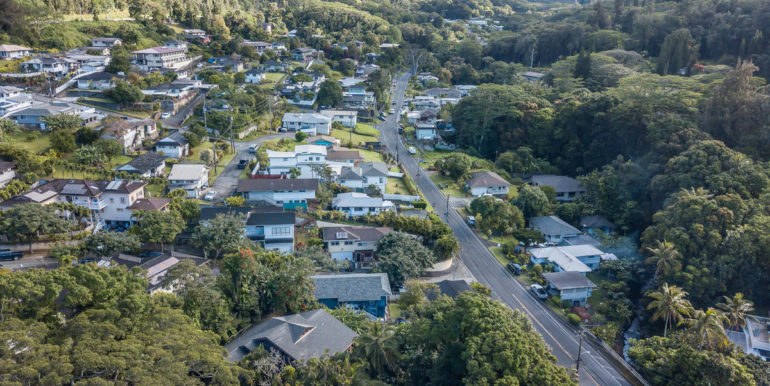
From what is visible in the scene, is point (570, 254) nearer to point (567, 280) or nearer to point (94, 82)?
point (567, 280)

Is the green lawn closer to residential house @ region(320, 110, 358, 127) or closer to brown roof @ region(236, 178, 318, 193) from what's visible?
brown roof @ region(236, 178, 318, 193)

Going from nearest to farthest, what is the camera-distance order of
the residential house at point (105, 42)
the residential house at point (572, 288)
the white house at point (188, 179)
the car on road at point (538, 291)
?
the residential house at point (572, 288), the car on road at point (538, 291), the white house at point (188, 179), the residential house at point (105, 42)

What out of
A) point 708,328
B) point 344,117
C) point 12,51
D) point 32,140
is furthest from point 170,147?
point 708,328

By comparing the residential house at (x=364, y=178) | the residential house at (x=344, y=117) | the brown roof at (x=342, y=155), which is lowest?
the residential house at (x=364, y=178)

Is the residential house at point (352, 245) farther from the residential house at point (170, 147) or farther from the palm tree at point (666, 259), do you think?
the residential house at point (170, 147)

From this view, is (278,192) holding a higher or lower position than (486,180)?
higher

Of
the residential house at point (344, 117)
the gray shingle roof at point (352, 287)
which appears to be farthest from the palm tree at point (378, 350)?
the residential house at point (344, 117)

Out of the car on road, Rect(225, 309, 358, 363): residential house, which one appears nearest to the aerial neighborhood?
Rect(225, 309, 358, 363): residential house
